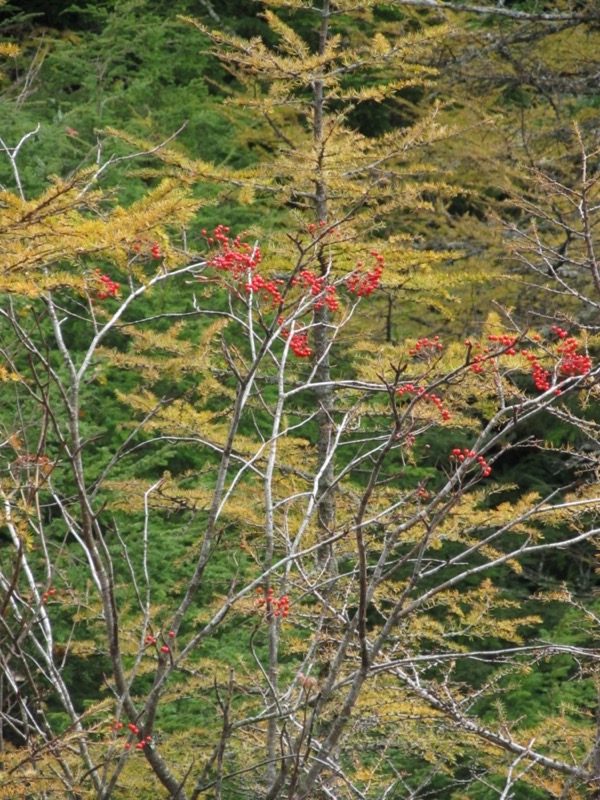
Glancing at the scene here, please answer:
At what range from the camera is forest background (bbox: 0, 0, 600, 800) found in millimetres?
3580

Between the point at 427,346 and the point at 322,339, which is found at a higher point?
the point at 427,346

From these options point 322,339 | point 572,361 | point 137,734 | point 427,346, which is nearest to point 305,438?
point 322,339

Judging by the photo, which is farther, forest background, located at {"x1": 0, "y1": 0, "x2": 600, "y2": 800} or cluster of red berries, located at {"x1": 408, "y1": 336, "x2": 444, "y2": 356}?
cluster of red berries, located at {"x1": 408, "y1": 336, "x2": 444, "y2": 356}

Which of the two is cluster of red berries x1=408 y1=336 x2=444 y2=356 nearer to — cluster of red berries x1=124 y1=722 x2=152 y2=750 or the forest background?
the forest background

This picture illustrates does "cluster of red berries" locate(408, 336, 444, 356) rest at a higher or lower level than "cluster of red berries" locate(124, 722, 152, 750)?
higher

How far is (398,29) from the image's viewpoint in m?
10.2

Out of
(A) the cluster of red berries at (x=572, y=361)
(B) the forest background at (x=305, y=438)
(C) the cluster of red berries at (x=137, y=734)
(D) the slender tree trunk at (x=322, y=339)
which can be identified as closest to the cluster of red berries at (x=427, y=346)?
(B) the forest background at (x=305, y=438)

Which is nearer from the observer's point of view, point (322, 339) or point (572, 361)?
point (572, 361)

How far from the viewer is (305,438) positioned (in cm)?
867

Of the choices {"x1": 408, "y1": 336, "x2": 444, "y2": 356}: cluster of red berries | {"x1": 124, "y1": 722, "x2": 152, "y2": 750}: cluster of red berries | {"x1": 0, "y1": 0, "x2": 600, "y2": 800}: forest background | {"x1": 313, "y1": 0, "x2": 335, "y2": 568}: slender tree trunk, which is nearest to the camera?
{"x1": 124, "y1": 722, "x2": 152, "y2": 750}: cluster of red berries

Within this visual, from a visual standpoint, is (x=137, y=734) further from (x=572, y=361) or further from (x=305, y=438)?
(x=305, y=438)

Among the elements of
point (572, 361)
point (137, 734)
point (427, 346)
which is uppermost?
point (572, 361)

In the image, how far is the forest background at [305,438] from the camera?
358 cm

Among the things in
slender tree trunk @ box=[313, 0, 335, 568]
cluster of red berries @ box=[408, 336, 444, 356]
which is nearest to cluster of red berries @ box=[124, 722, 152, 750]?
cluster of red berries @ box=[408, 336, 444, 356]
